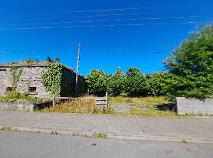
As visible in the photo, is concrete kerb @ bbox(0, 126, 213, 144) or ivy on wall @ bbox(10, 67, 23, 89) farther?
ivy on wall @ bbox(10, 67, 23, 89)

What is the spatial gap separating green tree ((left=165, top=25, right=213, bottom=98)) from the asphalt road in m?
5.86

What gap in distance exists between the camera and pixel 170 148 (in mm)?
5199

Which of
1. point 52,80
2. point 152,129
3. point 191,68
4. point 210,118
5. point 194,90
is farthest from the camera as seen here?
point 52,80

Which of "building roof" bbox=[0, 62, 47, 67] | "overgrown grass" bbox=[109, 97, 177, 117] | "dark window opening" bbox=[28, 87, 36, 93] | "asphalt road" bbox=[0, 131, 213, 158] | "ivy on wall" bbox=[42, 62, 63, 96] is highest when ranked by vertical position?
"building roof" bbox=[0, 62, 47, 67]

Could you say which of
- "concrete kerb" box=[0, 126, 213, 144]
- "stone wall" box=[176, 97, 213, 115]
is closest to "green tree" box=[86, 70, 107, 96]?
"stone wall" box=[176, 97, 213, 115]

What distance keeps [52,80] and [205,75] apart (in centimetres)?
Result: 1355

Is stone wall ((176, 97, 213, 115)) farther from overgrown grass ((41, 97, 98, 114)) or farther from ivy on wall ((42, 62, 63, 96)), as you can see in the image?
ivy on wall ((42, 62, 63, 96))

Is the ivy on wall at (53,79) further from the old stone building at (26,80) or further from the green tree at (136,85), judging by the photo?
the green tree at (136,85)

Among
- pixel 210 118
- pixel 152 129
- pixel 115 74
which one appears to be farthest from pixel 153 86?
pixel 152 129

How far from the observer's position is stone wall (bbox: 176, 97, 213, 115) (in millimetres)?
10570

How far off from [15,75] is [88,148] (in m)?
16.3

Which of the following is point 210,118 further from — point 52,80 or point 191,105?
point 52,80

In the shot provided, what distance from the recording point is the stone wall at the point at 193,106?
10570mm

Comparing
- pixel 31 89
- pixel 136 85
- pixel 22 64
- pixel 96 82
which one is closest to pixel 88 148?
pixel 31 89
